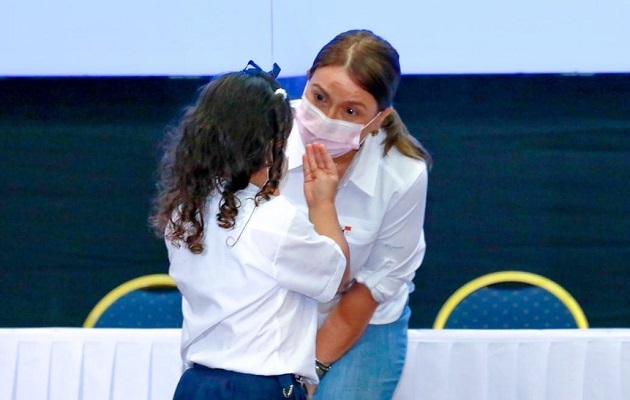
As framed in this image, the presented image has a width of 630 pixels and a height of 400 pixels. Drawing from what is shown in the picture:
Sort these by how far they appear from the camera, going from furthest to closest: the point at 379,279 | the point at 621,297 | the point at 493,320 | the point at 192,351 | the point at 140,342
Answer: the point at 621,297
the point at 493,320
the point at 140,342
the point at 379,279
the point at 192,351

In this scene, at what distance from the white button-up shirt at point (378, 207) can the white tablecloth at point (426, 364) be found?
0.88 feet

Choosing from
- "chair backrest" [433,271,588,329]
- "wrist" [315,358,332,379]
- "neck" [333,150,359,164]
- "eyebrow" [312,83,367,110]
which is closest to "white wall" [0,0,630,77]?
"chair backrest" [433,271,588,329]

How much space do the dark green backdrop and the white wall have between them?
0.07m

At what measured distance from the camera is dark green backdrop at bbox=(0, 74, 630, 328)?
3.51m

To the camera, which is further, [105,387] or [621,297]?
[621,297]

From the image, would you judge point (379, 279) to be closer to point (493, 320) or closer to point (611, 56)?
point (493, 320)

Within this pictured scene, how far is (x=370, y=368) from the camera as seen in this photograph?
86.7 inches

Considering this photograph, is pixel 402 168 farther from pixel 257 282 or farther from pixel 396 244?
pixel 257 282

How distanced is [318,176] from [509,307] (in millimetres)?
1303

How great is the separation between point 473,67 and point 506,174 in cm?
44

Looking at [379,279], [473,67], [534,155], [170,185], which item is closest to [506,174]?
[534,155]

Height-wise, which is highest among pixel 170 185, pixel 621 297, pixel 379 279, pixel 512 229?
pixel 170 185

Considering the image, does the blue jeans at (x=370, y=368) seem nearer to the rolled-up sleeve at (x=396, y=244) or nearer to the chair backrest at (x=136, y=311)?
the rolled-up sleeve at (x=396, y=244)

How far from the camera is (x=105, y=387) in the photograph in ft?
7.86
